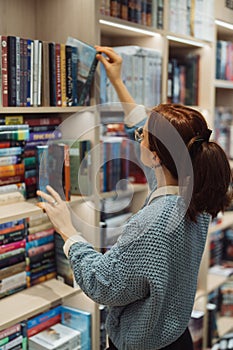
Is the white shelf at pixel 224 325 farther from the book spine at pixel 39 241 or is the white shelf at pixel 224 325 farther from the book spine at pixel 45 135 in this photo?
the book spine at pixel 45 135

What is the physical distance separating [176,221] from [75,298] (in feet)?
2.42

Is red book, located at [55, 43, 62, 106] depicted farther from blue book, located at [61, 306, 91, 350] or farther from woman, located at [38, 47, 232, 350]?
blue book, located at [61, 306, 91, 350]

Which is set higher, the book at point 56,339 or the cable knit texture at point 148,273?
the cable knit texture at point 148,273

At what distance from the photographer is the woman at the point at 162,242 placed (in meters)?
1.26

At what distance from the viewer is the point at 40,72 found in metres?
1.55

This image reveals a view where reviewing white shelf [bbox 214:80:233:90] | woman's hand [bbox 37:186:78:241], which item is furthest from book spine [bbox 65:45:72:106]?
white shelf [bbox 214:80:233:90]

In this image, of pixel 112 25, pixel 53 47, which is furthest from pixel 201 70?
pixel 53 47

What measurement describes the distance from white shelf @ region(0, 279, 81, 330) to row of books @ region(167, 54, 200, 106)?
1050mm

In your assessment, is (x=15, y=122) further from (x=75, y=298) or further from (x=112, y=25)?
(x=75, y=298)

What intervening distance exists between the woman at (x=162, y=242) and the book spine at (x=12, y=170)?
1.14 feet

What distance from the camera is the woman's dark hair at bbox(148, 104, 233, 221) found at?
126 centimetres

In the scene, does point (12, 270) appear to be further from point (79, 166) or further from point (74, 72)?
point (74, 72)

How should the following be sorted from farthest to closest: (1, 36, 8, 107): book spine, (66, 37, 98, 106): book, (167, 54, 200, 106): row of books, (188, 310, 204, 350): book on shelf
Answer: (188, 310, 204, 350): book on shelf → (167, 54, 200, 106): row of books → (66, 37, 98, 106): book → (1, 36, 8, 107): book spine

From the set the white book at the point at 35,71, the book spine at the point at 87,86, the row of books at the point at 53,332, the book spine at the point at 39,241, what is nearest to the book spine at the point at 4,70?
the white book at the point at 35,71
